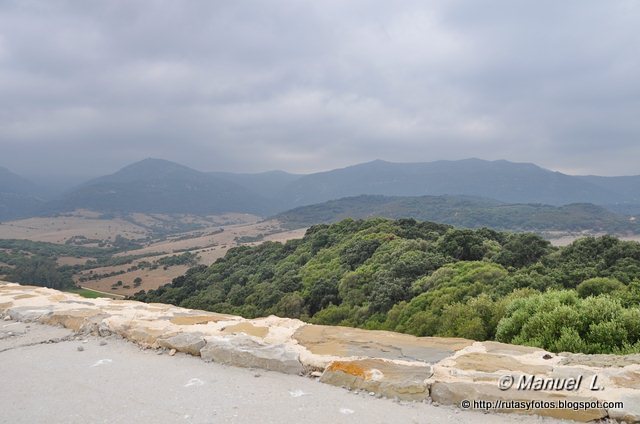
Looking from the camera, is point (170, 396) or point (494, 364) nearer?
point (170, 396)

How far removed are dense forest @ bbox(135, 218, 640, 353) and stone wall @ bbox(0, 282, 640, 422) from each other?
186cm

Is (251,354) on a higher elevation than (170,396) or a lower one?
higher

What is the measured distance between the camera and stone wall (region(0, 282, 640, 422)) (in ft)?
14.7

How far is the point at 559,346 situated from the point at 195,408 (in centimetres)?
555

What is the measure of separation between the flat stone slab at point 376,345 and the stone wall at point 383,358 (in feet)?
0.05

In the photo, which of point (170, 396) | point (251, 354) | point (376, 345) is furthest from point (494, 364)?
point (170, 396)

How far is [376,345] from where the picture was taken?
6402 mm

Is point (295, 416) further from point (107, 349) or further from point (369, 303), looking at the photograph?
point (369, 303)

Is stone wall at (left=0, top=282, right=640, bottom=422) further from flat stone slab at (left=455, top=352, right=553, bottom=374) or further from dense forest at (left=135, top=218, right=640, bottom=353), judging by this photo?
dense forest at (left=135, top=218, right=640, bottom=353)

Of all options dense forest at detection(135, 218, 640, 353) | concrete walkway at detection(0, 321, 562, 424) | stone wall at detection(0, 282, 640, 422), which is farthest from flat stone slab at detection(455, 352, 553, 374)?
dense forest at detection(135, 218, 640, 353)

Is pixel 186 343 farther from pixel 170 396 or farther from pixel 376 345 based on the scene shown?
pixel 376 345

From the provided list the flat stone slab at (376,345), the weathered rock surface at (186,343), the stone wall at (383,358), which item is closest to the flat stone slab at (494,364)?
the stone wall at (383,358)

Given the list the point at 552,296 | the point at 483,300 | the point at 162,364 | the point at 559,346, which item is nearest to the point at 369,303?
the point at 483,300

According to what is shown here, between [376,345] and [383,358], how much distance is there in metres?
0.68
